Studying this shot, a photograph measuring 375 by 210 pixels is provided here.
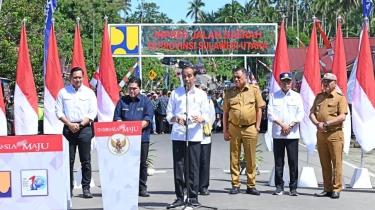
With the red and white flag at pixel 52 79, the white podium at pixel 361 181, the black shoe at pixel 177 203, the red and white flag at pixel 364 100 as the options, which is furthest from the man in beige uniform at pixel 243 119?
the red and white flag at pixel 52 79

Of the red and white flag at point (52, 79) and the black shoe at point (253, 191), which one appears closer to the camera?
the black shoe at point (253, 191)

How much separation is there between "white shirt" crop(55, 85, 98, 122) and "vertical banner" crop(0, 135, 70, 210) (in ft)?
8.30

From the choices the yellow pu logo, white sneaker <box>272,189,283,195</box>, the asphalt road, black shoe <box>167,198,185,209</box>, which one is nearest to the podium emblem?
black shoe <box>167,198,185,209</box>

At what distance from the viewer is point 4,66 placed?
28.2 m

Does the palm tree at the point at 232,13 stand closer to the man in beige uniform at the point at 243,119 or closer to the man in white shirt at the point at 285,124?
the man in white shirt at the point at 285,124

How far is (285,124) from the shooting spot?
12.4 m

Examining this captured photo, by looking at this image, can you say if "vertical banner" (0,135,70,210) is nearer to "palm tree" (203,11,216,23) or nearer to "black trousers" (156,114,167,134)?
"black trousers" (156,114,167,134)

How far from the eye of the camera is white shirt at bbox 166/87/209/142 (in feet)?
35.9

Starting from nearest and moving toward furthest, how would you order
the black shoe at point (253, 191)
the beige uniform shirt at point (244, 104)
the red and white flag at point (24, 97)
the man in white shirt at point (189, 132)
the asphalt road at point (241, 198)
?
the man in white shirt at point (189, 132), the asphalt road at point (241, 198), the beige uniform shirt at point (244, 104), the black shoe at point (253, 191), the red and white flag at point (24, 97)

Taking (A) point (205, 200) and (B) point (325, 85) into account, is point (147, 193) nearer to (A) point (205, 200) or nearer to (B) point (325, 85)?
(A) point (205, 200)

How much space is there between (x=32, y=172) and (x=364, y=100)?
7146mm

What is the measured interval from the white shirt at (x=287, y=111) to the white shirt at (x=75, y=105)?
293 centimetres

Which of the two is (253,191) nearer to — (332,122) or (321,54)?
(332,122)

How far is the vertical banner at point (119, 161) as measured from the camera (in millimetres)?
9930
